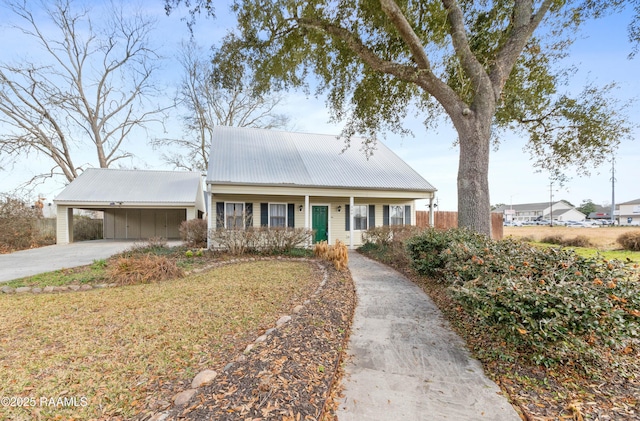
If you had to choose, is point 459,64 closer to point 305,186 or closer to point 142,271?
point 305,186

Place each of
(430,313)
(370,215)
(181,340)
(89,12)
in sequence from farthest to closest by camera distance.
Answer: (89,12)
(370,215)
(430,313)
(181,340)

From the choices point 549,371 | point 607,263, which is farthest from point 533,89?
point 549,371

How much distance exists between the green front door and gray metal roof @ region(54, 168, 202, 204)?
280 inches

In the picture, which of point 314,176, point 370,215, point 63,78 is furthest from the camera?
point 63,78

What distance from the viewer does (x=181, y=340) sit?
3.36 m

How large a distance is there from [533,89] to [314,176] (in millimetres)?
8093

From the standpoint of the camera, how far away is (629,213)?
2114 inches

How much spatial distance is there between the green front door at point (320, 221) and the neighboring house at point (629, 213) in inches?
2650

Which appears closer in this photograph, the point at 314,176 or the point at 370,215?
the point at 314,176

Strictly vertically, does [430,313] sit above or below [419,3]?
below

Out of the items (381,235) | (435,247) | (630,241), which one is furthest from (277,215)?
(630,241)

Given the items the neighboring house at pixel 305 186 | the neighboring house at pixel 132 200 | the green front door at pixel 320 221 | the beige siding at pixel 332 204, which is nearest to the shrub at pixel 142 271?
the neighboring house at pixel 305 186

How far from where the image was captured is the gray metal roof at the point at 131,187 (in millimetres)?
14672

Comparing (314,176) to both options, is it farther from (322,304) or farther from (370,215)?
(322,304)
